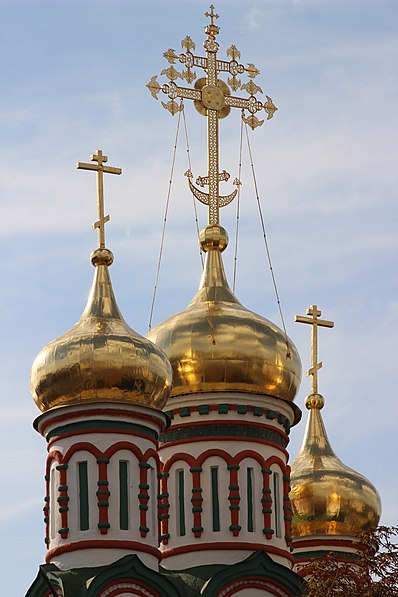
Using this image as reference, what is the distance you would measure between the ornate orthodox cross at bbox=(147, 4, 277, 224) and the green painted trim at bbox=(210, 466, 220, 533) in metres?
3.11

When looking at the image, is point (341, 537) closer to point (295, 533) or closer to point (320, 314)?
point (295, 533)

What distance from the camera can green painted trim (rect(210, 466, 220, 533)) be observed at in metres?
20.5

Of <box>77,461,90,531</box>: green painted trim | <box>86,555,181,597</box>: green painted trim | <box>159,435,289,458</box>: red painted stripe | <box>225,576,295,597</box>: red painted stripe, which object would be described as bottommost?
<box>86,555,181,597</box>: green painted trim

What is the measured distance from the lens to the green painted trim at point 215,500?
20.5 metres

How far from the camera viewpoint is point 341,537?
74.1ft

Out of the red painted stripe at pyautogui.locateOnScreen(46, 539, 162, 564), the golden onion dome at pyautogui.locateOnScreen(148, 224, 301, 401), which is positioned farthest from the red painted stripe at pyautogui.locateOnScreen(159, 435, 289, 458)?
the red painted stripe at pyautogui.locateOnScreen(46, 539, 162, 564)

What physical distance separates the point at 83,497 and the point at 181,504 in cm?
161

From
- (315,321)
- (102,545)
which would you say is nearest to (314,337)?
(315,321)

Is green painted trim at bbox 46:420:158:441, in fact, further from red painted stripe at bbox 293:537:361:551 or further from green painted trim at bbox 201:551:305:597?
red painted stripe at bbox 293:537:361:551

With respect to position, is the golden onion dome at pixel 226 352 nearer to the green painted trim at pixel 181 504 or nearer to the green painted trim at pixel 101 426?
the green painted trim at pixel 181 504

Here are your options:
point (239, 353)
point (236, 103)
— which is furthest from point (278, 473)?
point (236, 103)

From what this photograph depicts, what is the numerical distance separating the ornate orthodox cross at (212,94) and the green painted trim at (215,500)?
10.2 ft

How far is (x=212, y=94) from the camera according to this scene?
899 inches

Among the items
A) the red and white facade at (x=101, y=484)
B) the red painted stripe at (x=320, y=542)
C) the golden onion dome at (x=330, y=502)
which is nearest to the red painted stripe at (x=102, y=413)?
the red and white facade at (x=101, y=484)
